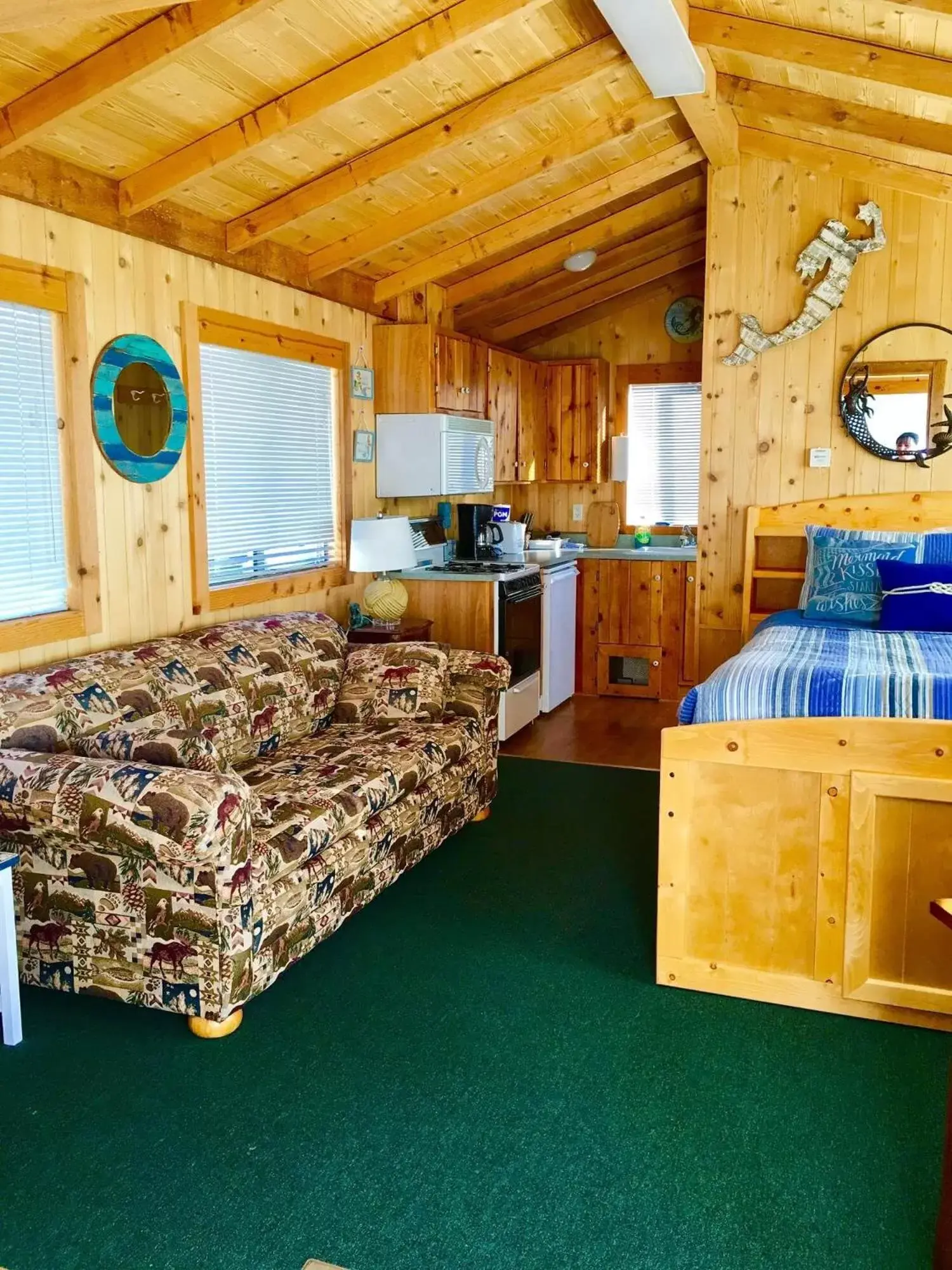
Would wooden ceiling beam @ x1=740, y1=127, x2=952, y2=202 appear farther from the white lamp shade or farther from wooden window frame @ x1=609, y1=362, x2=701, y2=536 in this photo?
the white lamp shade

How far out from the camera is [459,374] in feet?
20.4

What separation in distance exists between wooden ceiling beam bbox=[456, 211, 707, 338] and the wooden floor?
269cm

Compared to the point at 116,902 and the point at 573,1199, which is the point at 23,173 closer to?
the point at 116,902

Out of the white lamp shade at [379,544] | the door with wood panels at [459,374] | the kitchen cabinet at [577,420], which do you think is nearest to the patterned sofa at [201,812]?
the white lamp shade at [379,544]

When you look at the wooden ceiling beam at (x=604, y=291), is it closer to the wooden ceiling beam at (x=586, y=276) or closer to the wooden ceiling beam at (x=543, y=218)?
the wooden ceiling beam at (x=586, y=276)

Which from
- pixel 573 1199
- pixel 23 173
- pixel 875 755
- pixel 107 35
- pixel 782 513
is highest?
pixel 107 35

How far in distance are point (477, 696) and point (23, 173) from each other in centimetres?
255

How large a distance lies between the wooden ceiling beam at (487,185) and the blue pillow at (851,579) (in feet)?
7.10

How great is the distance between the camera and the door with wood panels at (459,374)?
233 inches

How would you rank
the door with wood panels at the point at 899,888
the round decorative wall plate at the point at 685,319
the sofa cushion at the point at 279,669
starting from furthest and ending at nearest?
the round decorative wall plate at the point at 685,319, the sofa cushion at the point at 279,669, the door with wood panels at the point at 899,888

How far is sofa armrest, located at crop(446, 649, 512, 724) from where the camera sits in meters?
4.41

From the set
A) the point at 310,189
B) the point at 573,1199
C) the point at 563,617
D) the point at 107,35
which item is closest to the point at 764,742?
the point at 573,1199

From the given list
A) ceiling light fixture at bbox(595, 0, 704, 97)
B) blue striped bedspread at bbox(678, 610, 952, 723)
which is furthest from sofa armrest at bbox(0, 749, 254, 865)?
ceiling light fixture at bbox(595, 0, 704, 97)

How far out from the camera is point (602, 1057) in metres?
2.72
